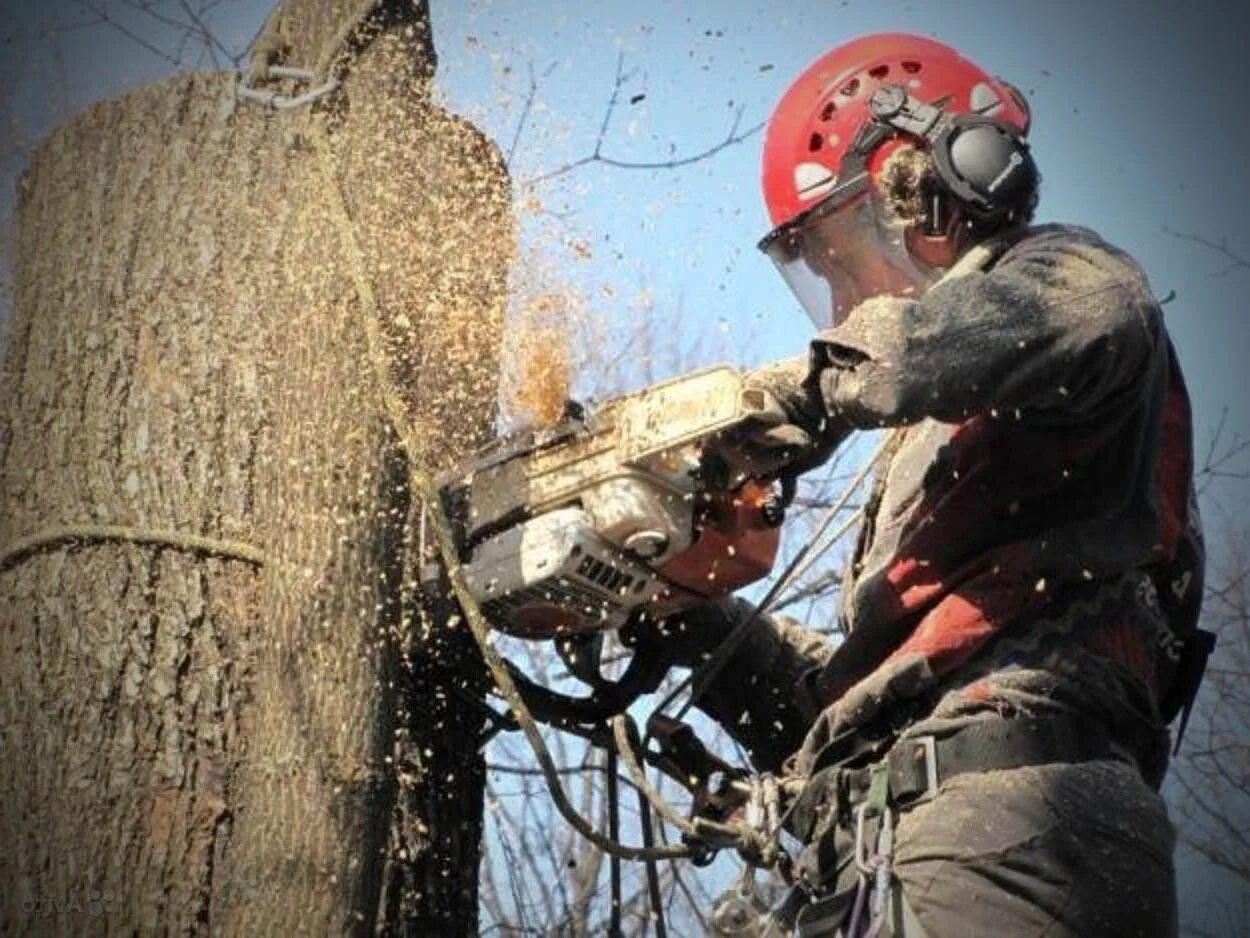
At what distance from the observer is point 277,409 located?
3.13m

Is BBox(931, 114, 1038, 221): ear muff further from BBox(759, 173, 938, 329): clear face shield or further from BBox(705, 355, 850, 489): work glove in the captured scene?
BBox(705, 355, 850, 489): work glove

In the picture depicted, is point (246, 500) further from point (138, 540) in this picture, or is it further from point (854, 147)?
point (854, 147)

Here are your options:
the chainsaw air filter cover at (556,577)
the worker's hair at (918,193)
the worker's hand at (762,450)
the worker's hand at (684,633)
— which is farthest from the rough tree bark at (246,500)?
the worker's hair at (918,193)

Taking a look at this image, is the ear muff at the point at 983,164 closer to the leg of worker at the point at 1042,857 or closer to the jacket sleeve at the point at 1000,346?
the jacket sleeve at the point at 1000,346

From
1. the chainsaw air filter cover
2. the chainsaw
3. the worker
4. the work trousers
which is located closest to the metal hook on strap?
the chainsaw

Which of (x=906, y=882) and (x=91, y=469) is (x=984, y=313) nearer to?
(x=906, y=882)

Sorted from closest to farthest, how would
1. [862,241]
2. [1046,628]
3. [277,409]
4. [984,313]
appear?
1. [984,313]
2. [1046,628]
3. [277,409]
4. [862,241]

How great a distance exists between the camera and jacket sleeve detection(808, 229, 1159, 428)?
268 cm

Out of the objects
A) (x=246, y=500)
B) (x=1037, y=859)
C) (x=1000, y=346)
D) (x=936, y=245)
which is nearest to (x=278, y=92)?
(x=246, y=500)

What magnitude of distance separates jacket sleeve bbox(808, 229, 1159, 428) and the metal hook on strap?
4.00 feet

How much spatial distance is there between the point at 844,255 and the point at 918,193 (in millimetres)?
470

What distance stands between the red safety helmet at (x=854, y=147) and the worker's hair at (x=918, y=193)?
6 cm

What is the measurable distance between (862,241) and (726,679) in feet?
3.62

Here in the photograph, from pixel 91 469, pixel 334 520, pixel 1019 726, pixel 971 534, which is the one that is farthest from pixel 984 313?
pixel 91 469
